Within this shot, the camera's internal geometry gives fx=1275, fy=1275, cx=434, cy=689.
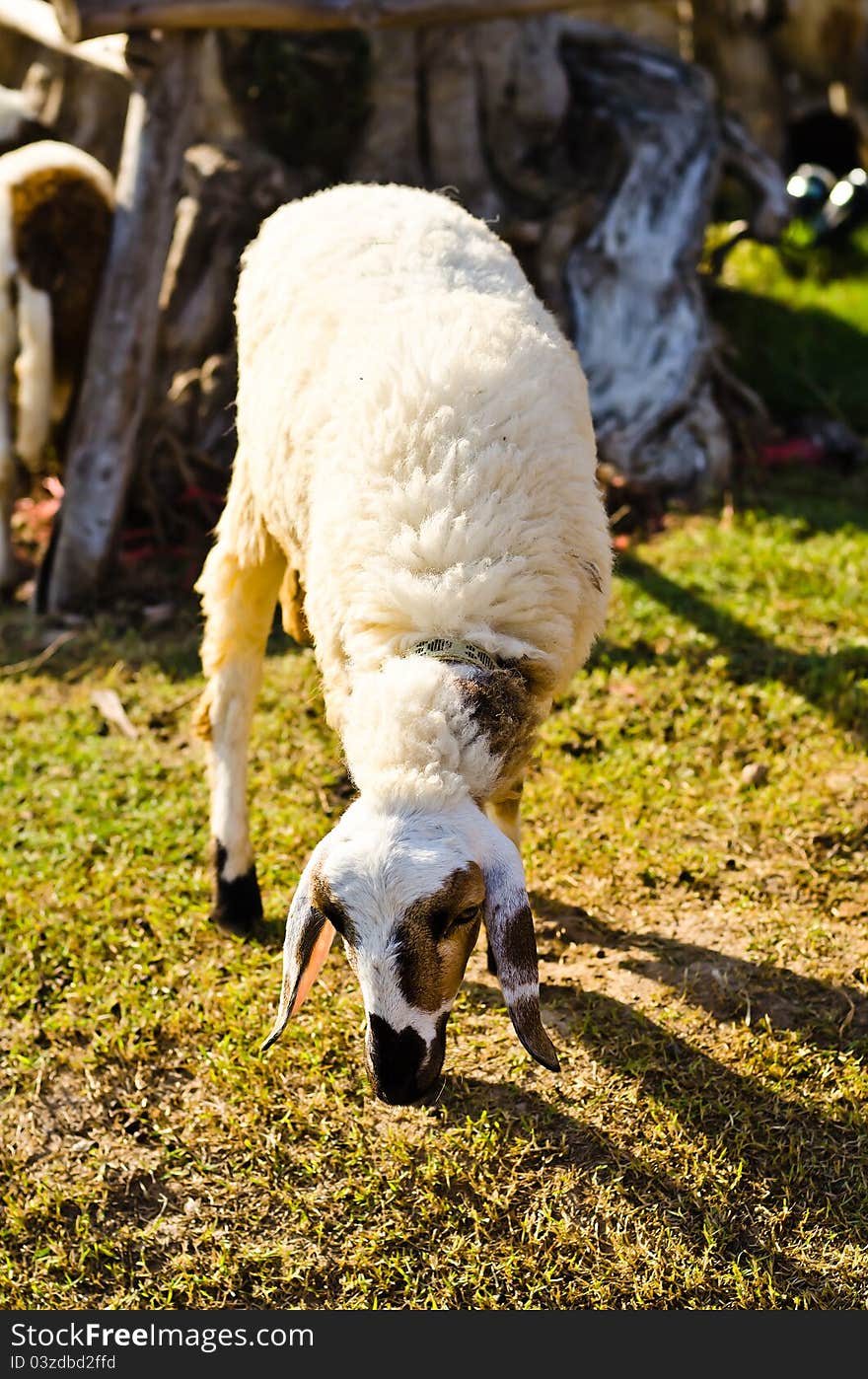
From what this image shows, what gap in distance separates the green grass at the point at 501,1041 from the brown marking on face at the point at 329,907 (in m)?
0.74

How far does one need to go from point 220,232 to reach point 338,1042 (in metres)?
4.14

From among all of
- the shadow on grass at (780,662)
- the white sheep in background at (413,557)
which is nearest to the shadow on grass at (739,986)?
the white sheep in background at (413,557)

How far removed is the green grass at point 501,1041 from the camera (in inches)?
102

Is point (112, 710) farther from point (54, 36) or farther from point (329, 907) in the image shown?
point (54, 36)

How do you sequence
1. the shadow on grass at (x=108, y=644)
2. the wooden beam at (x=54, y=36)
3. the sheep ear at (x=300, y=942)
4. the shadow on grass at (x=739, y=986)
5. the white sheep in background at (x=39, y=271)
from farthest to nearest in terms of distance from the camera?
the white sheep in background at (x=39, y=271) → the wooden beam at (x=54, y=36) → the shadow on grass at (x=108, y=644) → the shadow on grass at (x=739, y=986) → the sheep ear at (x=300, y=942)

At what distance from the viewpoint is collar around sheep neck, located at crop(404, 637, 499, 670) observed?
2.48m

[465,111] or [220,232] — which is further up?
[465,111]

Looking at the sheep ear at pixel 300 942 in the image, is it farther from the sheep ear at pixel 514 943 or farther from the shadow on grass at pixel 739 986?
the shadow on grass at pixel 739 986

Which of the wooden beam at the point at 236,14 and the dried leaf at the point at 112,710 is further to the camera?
the wooden beam at the point at 236,14

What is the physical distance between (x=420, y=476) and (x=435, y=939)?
94cm

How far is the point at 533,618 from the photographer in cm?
261

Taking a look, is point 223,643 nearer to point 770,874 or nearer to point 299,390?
point 299,390

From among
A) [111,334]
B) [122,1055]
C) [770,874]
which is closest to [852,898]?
[770,874]

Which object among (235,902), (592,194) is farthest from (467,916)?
(592,194)
